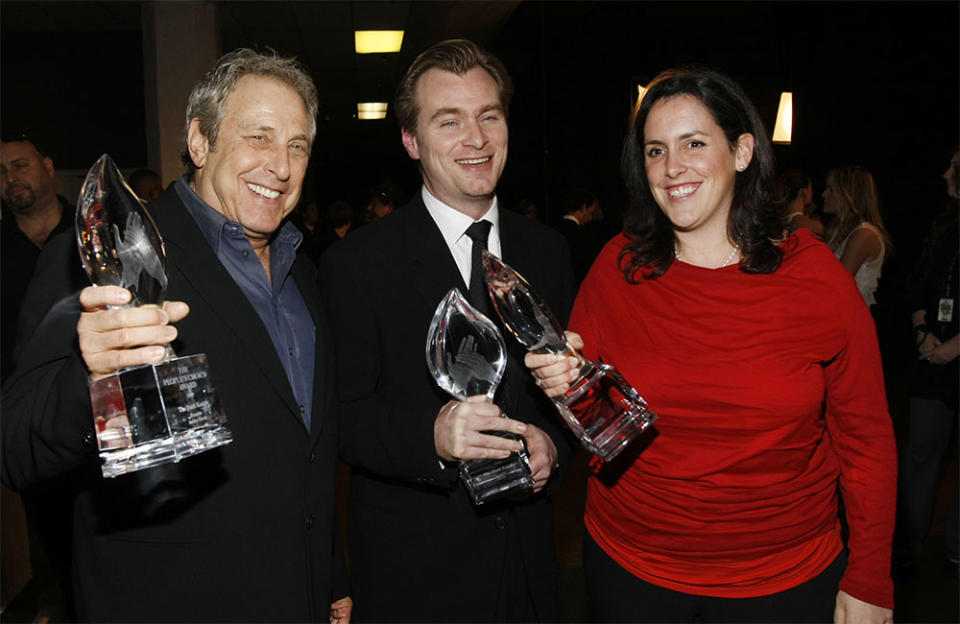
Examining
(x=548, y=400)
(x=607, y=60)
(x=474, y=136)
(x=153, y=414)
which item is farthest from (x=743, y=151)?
(x=607, y=60)

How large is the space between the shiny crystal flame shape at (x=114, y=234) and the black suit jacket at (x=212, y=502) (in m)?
0.22

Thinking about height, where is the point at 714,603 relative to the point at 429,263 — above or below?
below

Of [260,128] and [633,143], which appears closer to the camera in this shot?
[260,128]

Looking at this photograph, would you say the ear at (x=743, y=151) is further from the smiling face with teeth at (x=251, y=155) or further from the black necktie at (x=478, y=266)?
the smiling face with teeth at (x=251, y=155)

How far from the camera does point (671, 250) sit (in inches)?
73.3

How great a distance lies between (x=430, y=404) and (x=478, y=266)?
1.22 ft

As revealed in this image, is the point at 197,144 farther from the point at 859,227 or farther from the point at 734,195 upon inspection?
the point at 859,227

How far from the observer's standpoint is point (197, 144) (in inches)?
66.2

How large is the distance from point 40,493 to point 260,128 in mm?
1955

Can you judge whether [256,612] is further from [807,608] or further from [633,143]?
[633,143]

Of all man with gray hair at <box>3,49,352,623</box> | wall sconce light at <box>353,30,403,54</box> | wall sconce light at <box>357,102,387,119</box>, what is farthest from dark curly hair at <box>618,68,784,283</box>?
wall sconce light at <box>357,102,387,119</box>

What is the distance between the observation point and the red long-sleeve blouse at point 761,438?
166 centimetres

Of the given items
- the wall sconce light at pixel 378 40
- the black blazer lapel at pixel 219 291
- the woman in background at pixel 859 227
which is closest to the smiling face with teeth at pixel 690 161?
the black blazer lapel at pixel 219 291

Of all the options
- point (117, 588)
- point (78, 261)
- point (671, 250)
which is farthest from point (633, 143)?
point (117, 588)
